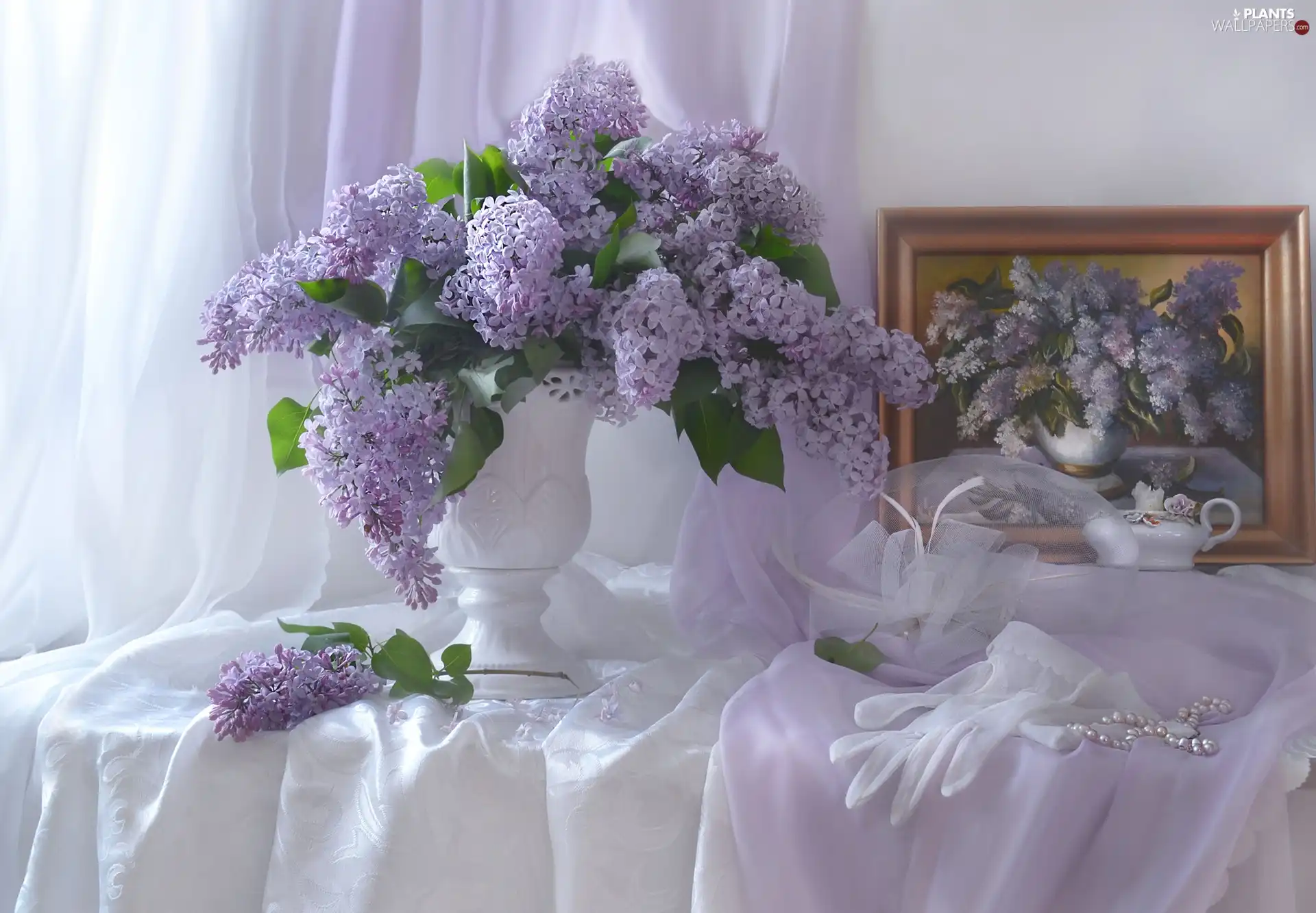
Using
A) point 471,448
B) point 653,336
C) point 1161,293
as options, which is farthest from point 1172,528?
point 471,448

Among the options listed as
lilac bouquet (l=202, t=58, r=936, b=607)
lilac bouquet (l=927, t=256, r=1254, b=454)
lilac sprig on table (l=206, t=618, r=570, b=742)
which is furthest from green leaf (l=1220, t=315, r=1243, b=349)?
lilac sprig on table (l=206, t=618, r=570, b=742)

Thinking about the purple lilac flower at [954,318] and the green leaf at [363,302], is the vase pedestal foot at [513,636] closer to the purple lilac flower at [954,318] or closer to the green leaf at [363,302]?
the green leaf at [363,302]

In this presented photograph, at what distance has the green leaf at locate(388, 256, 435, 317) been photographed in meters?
0.94

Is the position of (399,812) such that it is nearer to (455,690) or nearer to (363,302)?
(455,690)

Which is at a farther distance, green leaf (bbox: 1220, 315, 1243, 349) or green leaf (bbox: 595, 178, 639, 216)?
green leaf (bbox: 1220, 315, 1243, 349)

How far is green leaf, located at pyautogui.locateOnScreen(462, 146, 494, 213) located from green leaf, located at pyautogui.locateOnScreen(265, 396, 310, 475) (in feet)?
0.86

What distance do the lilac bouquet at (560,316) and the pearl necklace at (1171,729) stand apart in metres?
0.29

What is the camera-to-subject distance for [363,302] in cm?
90

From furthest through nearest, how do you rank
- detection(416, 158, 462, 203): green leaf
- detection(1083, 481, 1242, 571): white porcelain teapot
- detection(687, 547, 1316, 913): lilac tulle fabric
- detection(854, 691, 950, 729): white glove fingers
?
detection(1083, 481, 1242, 571): white porcelain teapot, detection(416, 158, 462, 203): green leaf, detection(854, 691, 950, 729): white glove fingers, detection(687, 547, 1316, 913): lilac tulle fabric

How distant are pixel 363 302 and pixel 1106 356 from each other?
0.89m

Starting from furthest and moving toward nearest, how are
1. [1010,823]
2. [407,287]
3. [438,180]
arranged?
[438,180], [407,287], [1010,823]

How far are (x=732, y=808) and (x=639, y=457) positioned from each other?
647mm

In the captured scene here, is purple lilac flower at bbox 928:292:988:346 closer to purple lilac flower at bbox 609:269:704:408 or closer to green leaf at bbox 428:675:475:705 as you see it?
purple lilac flower at bbox 609:269:704:408

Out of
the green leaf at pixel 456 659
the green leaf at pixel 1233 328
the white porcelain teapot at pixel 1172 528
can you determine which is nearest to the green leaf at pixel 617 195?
the green leaf at pixel 456 659
